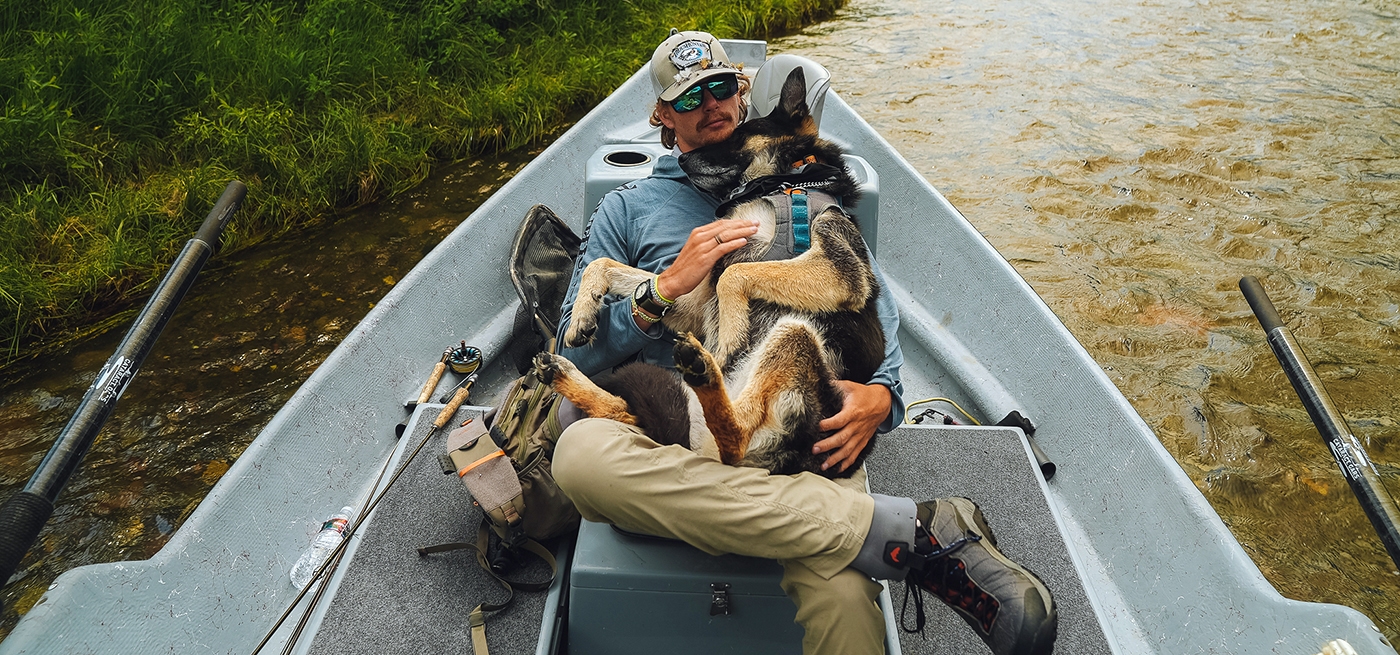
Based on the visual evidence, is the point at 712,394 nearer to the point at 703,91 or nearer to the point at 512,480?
the point at 512,480

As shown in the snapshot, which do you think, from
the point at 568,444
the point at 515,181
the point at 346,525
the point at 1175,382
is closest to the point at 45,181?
the point at 515,181

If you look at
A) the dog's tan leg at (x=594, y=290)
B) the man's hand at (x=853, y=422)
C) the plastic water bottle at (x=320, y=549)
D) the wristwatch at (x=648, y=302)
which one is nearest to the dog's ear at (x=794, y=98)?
the dog's tan leg at (x=594, y=290)

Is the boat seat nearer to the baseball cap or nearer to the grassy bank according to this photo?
the baseball cap

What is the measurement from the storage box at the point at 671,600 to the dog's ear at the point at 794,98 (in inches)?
58.3

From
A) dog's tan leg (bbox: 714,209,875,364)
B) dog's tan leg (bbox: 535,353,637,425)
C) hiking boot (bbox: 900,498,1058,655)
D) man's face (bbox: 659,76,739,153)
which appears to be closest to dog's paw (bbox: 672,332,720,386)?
dog's tan leg (bbox: 535,353,637,425)

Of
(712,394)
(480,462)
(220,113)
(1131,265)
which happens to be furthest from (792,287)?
(220,113)

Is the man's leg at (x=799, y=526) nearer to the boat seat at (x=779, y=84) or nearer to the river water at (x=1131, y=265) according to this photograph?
the boat seat at (x=779, y=84)

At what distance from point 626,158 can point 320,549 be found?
221 cm

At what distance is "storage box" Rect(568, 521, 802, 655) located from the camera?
6.32 feet

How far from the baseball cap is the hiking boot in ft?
4.96

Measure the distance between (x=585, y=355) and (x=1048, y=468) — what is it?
1.77 meters

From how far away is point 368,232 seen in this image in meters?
6.20

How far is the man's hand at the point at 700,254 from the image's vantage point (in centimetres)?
213

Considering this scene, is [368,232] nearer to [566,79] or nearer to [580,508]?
[566,79]
